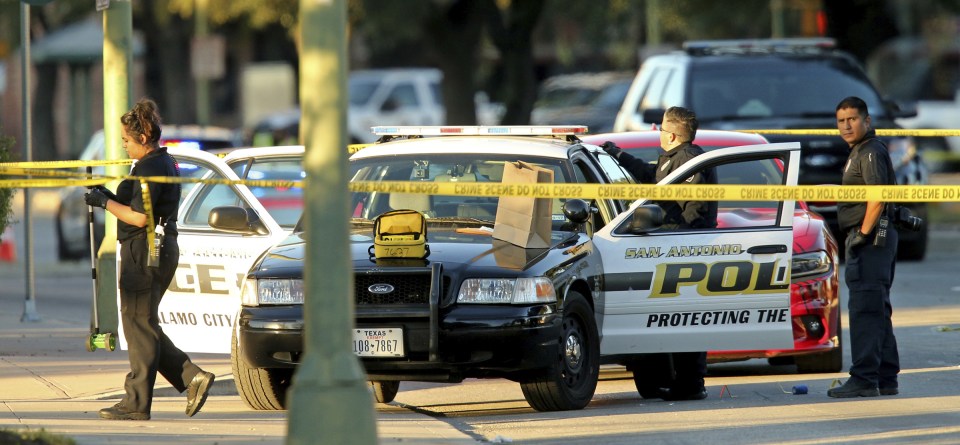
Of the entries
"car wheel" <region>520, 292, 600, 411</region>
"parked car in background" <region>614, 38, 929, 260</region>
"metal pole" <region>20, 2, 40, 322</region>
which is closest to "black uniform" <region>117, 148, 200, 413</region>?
"car wheel" <region>520, 292, 600, 411</region>

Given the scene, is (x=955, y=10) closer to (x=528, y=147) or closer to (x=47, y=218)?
(x=47, y=218)

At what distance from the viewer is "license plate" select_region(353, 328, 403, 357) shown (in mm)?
8797

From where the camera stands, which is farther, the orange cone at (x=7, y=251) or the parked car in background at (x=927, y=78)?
the parked car in background at (x=927, y=78)

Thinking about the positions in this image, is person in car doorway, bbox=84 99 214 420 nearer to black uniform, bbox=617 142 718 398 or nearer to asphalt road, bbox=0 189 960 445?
asphalt road, bbox=0 189 960 445

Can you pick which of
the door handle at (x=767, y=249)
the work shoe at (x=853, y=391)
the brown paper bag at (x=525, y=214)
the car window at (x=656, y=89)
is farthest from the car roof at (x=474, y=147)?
the car window at (x=656, y=89)

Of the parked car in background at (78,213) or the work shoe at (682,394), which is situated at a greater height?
the parked car in background at (78,213)

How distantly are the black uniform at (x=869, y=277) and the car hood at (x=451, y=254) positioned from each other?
1721mm

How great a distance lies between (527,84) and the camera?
26.3 meters

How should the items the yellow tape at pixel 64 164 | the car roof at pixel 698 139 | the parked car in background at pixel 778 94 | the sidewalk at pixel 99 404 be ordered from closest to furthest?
the sidewalk at pixel 99 404
the yellow tape at pixel 64 164
the car roof at pixel 698 139
the parked car in background at pixel 778 94

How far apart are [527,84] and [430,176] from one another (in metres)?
16.3

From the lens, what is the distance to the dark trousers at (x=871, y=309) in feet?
32.7

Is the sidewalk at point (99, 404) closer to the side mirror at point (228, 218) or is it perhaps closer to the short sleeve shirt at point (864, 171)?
the side mirror at point (228, 218)

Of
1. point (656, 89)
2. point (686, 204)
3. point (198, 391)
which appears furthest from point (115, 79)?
point (656, 89)

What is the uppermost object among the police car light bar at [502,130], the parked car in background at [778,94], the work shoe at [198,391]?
the parked car in background at [778,94]
